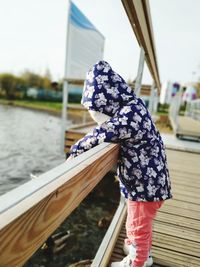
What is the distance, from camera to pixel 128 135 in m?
1.22

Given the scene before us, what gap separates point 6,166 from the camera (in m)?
9.68

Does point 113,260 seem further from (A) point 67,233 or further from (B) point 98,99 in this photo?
(A) point 67,233

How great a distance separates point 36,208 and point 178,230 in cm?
212

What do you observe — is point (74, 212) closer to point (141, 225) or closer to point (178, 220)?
point (178, 220)

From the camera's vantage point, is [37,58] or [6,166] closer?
[6,166]

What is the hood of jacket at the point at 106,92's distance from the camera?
1255 millimetres

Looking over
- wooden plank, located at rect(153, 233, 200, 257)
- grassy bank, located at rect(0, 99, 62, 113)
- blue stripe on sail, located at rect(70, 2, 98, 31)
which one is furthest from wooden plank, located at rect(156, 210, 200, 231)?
grassy bank, located at rect(0, 99, 62, 113)

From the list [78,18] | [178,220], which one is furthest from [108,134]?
[78,18]

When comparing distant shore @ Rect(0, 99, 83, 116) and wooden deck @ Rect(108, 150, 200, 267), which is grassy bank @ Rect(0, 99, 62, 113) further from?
wooden deck @ Rect(108, 150, 200, 267)

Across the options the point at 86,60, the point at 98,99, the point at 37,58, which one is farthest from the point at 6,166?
the point at 37,58

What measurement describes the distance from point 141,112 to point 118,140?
0.63 ft

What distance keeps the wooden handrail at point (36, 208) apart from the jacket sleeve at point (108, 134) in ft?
1.24

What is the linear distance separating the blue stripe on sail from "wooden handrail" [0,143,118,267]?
5.26 metres

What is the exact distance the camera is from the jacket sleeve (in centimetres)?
116
